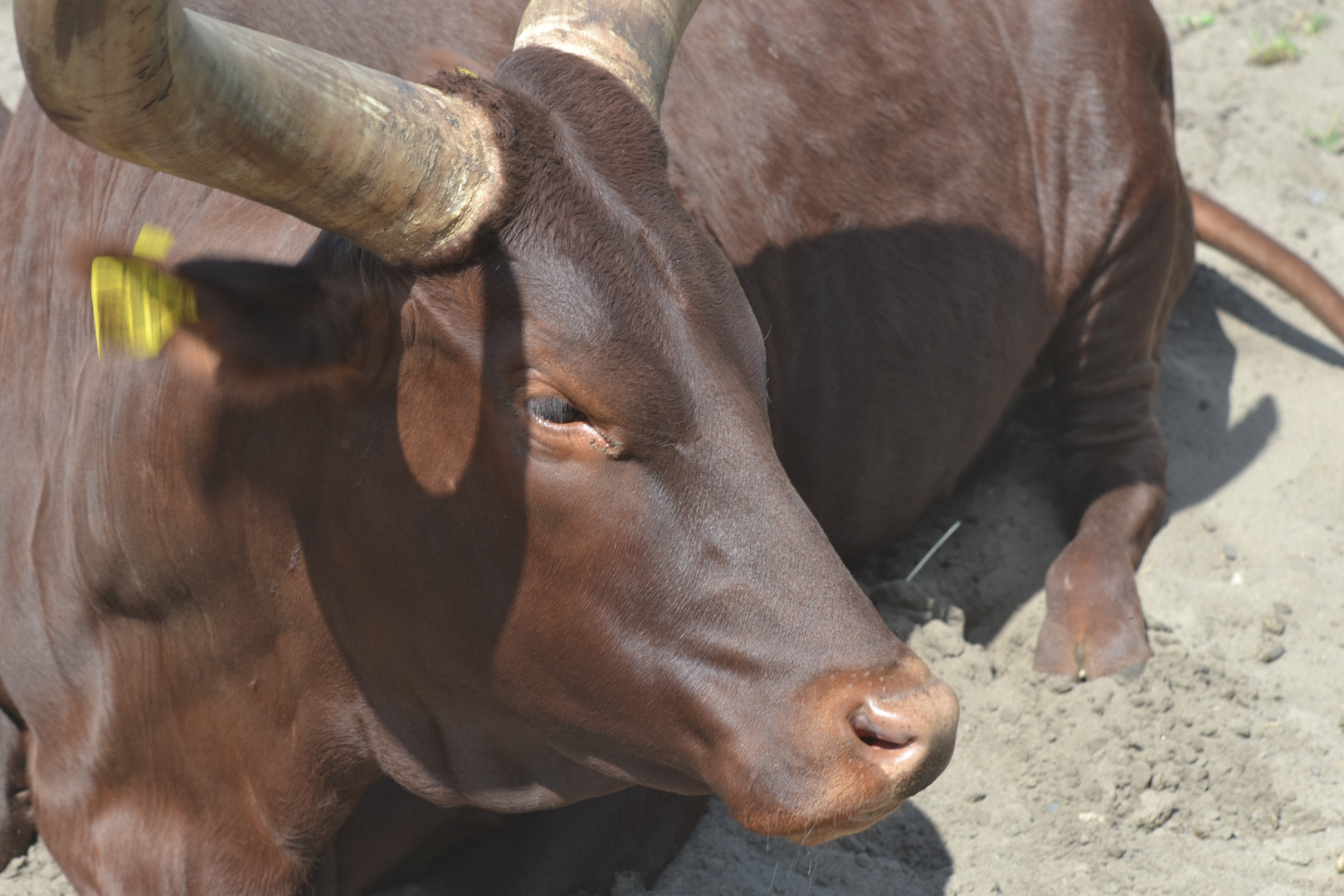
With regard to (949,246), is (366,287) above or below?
above

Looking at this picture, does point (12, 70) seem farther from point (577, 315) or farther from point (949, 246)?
point (577, 315)

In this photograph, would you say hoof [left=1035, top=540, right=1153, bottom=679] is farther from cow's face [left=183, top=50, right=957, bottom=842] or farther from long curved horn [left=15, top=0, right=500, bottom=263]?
long curved horn [left=15, top=0, right=500, bottom=263]

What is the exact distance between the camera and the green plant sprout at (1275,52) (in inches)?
247

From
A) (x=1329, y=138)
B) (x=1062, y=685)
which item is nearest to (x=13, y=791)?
(x=1062, y=685)

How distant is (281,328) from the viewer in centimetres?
200

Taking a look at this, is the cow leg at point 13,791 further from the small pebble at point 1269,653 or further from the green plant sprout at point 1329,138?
the green plant sprout at point 1329,138

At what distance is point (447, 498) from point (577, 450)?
0.80ft

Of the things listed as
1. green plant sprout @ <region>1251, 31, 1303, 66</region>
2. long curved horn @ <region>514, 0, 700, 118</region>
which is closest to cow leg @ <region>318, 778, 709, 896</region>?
long curved horn @ <region>514, 0, 700, 118</region>

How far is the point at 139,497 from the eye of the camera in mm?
2270

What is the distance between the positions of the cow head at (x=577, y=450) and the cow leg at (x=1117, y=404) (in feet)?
Answer: 6.66

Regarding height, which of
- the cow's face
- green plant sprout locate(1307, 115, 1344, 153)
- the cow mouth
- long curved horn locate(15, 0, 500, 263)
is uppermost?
long curved horn locate(15, 0, 500, 263)

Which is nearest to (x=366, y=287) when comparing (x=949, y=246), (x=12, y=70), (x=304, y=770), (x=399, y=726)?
(x=399, y=726)

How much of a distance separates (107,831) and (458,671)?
0.93m

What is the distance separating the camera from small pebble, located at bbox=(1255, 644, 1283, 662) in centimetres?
373
